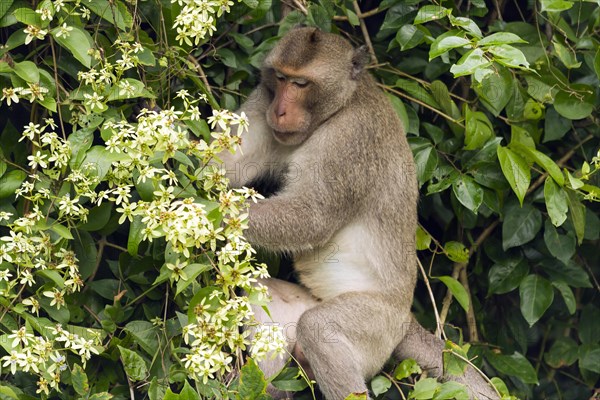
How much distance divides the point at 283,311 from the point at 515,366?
1.77 meters

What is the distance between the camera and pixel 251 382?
13.8 ft

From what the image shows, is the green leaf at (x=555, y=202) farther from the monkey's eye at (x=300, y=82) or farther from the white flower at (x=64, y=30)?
the white flower at (x=64, y=30)

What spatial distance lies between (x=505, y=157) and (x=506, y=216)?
82 cm

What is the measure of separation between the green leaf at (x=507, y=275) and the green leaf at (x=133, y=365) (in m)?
2.88

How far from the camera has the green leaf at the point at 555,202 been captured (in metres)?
5.50

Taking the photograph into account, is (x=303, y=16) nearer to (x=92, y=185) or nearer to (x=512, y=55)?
(x=512, y=55)

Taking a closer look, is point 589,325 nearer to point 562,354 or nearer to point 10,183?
point 562,354

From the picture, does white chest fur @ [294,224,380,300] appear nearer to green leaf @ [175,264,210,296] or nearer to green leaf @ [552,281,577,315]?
green leaf @ [552,281,577,315]

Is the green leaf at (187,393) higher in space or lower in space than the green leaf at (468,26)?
lower

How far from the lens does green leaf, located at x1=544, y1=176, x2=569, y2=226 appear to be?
550 cm

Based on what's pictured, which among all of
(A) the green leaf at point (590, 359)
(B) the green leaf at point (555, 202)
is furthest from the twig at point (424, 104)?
(A) the green leaf at point (590, 359)

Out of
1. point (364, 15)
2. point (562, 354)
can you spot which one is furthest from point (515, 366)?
point (364, 15)

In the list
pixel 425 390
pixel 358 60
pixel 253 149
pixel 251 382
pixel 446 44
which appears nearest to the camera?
pixel 251 382

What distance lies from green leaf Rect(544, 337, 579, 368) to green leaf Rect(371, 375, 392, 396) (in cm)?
217
